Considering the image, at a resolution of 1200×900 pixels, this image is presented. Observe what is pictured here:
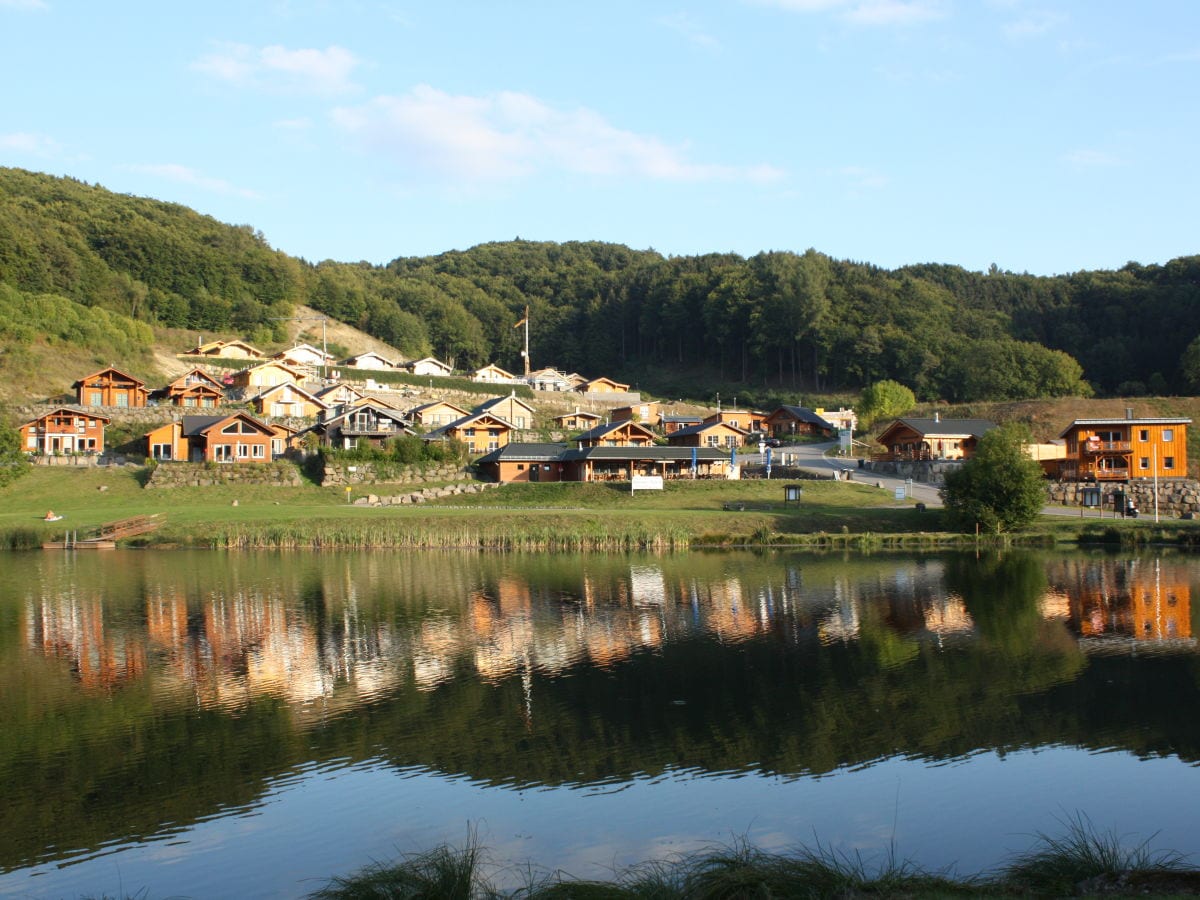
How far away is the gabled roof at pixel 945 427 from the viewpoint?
5775 centimetres

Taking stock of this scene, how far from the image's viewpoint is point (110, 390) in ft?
206

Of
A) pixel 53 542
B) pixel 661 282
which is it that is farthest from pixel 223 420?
pixel 661 282

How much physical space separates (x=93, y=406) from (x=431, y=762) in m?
55.6

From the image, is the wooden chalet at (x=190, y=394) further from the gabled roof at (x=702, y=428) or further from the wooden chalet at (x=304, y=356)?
the gabled roof at (x=702, y=428)

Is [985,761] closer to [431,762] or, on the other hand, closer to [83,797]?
[431,762]

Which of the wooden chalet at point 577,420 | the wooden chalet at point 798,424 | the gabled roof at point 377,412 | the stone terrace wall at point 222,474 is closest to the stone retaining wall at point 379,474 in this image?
the stone terrace wall at point 222,474

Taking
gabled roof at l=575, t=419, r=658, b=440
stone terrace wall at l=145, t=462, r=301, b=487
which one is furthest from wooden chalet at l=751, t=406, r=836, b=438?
stone terrace wall at l=145, t=462, r=301, b=487

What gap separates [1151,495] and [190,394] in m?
56.9

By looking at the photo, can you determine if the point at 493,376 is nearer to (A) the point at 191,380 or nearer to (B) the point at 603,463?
(A) the point at 191,380

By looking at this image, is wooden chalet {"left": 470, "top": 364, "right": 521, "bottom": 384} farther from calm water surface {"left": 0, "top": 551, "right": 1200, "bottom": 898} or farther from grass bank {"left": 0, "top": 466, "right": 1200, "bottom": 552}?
calm water surface {"left": 0, "top": 551, "right": 1200, "bottom": 898}

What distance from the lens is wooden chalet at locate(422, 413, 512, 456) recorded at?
61969mm

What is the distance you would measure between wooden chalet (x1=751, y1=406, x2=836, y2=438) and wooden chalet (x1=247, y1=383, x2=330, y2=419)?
3347cm

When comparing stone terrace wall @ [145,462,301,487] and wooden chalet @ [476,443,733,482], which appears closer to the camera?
stone terrace wall @ [145,462,301,487]

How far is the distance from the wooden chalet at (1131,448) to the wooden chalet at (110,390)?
180 ft
